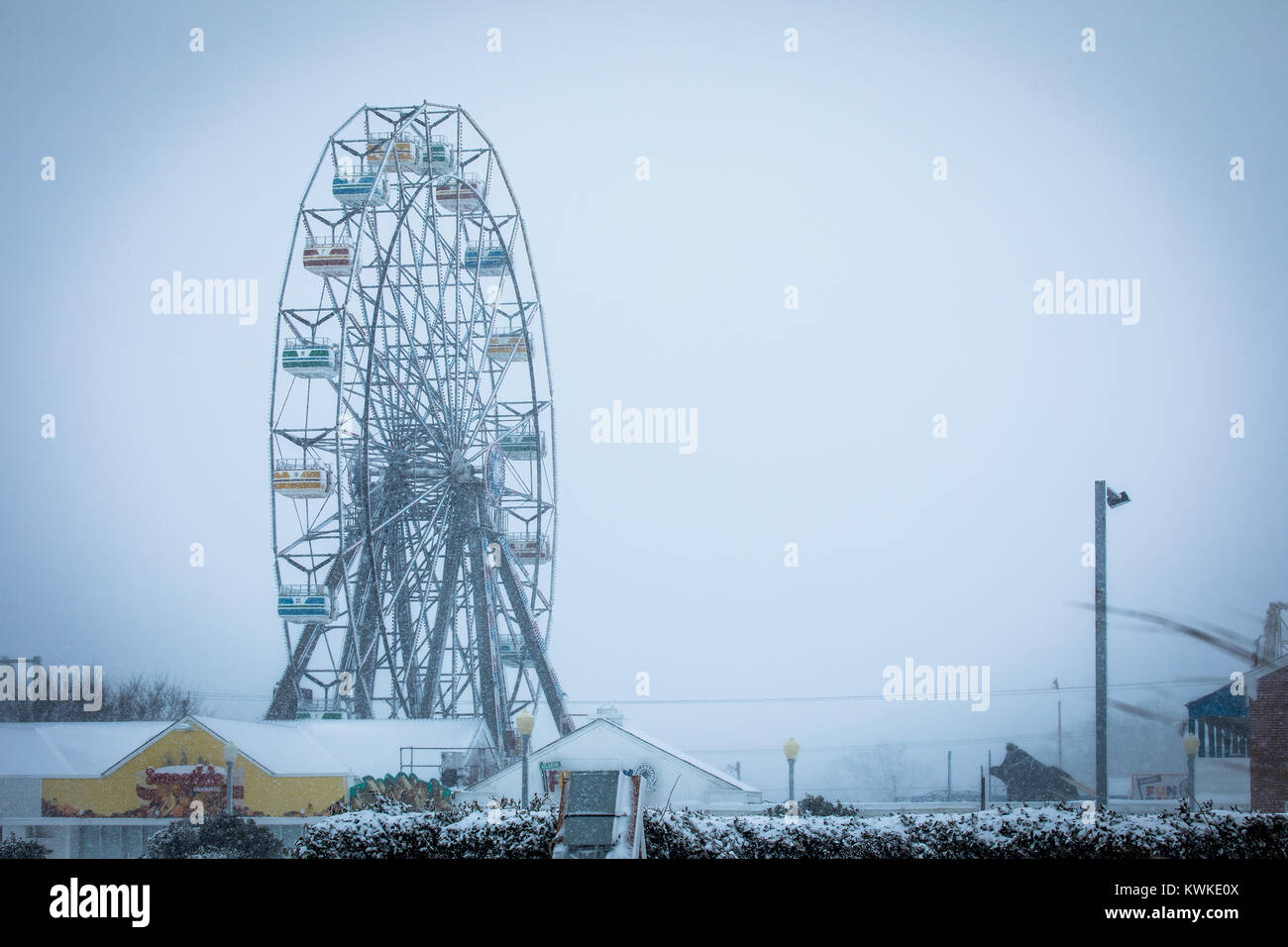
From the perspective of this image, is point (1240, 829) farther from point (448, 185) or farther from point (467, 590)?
point (448, 185)

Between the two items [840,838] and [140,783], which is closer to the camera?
[840,838]

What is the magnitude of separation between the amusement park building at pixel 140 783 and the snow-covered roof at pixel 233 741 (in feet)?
0.06

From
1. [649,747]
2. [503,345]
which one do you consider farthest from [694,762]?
[503,345]

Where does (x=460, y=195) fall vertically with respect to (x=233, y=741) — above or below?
above

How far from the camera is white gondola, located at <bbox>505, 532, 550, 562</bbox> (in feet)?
80.1

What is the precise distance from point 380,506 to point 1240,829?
15171 millimetres

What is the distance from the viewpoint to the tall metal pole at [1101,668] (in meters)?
15.1

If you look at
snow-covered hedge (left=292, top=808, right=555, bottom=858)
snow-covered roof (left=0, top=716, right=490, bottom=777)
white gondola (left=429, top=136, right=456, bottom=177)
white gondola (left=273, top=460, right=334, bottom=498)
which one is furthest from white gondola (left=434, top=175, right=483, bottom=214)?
snow-covered hedge (left=292, top=808, right=555, bottom=858)

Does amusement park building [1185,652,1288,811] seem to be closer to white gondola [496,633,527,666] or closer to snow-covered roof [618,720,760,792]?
snow-covered roof [618,720,760,792]

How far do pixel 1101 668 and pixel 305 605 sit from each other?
475 inches

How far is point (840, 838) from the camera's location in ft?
37.9

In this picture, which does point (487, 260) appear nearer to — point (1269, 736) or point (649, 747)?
point (649, 747)
